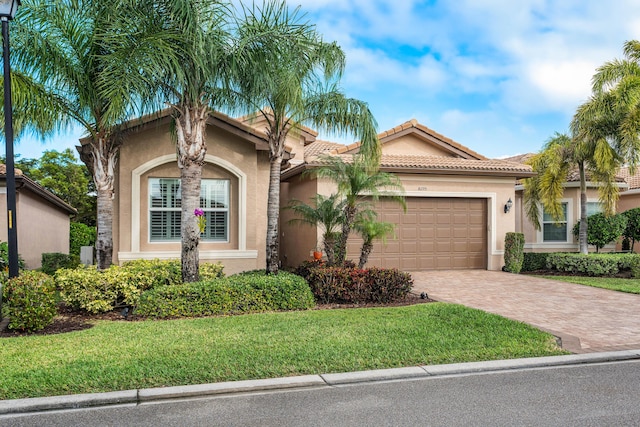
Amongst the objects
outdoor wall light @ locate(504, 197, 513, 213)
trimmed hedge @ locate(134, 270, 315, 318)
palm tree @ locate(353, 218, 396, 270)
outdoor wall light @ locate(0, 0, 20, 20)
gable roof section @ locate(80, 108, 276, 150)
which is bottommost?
trimmed hedge @ locate(134, 270, 315, 318)

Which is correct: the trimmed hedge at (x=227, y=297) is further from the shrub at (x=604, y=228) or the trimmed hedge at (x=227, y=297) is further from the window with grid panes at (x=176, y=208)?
the shrub at (x=604, y=228)

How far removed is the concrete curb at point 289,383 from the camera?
15.4 feet

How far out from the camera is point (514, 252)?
15602 mm

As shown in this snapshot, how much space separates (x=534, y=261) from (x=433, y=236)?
4483mm

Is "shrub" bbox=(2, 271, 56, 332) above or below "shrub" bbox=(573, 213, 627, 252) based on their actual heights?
below

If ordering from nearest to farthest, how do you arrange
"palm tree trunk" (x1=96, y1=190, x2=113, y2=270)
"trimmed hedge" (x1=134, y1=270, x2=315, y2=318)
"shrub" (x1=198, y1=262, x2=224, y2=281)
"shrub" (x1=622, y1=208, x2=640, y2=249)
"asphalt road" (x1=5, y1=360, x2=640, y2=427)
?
"asphalt road" (x1=5, y1=360, x2=640, y2=427) → "trimmed hedge" (x1=134, y1=270, x2=315, y2=318) → "palm tree trunk" (x1=96, y1=190, x2=113, y2=270) → "shrub" (x1=198, y1=262, x2=224, y2=281) → "shrub" (x1=622, y1=208, x2=640, y2=249)

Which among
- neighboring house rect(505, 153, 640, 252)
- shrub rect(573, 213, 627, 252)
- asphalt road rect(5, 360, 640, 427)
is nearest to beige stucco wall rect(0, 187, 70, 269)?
asphalt road rect(5, 360, 640, 427)

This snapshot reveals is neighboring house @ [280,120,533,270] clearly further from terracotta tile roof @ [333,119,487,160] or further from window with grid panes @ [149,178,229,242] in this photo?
window with grid panes @ [149,178,229,242]

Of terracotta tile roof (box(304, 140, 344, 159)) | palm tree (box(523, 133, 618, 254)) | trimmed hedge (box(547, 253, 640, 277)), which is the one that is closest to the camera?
trimmed hedge (box(547, 253, 640, 277))

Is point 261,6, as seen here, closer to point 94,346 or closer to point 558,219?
point 94,346

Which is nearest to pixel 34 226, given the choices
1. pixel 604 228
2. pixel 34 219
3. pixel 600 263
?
pixel 34 219

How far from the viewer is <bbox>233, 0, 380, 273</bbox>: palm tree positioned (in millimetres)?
9477

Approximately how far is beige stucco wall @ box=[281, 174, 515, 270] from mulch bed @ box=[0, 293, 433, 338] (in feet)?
17.9

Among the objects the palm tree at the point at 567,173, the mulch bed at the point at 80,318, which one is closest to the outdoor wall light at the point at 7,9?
the mulch bed at the point at 80,318
